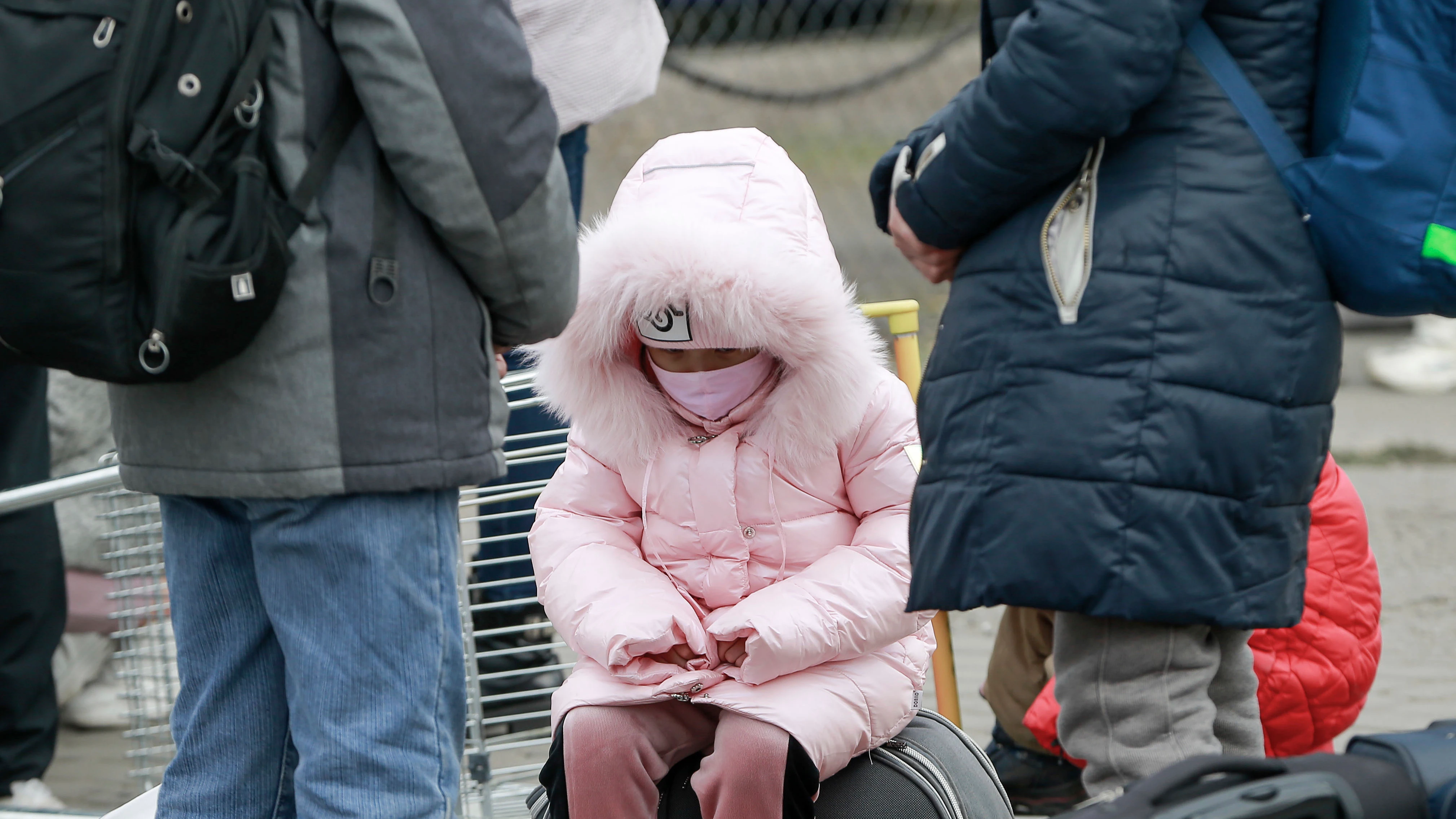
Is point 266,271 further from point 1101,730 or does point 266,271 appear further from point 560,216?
point 1101,730

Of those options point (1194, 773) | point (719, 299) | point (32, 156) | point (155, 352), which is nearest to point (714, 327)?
point (719, 299)

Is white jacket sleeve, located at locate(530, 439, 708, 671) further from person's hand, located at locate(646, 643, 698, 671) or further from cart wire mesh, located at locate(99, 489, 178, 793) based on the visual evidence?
cart wire mesh, located at locate(99, 489, 178, 793)

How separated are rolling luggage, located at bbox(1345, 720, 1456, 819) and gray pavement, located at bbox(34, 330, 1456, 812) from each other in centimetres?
203

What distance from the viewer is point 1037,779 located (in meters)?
2.72

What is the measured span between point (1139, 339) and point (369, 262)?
89 centimetres

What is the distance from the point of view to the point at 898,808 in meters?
2.10

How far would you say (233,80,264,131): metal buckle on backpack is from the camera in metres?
1.62

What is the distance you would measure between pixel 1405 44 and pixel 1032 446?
618 millimetres

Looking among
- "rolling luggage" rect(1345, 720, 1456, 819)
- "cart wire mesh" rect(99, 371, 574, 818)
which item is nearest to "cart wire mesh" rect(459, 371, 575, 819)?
"cart wire mesh" rect(99, 371, 574, 818)

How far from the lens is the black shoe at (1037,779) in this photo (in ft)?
8.89

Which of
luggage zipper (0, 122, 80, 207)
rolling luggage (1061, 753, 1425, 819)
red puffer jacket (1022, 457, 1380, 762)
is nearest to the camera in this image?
rolling luggage (1061, 753, 1425, 819)

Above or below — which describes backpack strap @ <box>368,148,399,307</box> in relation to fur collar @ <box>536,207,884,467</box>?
above

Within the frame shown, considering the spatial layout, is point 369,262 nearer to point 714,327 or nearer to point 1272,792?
point 714,327

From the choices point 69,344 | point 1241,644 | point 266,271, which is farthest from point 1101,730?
point 69,344
